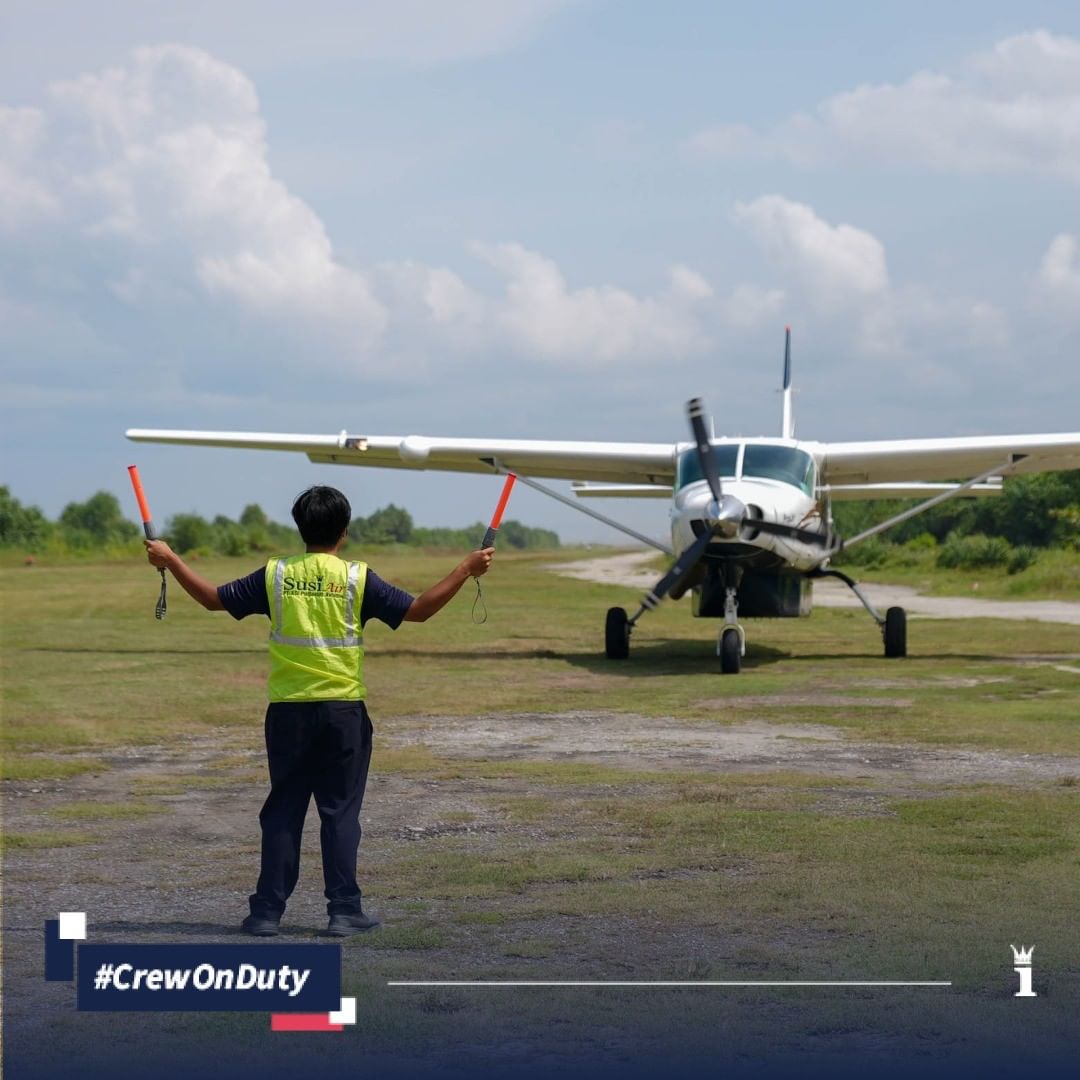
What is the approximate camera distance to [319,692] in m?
5.66

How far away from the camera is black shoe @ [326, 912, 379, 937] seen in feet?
18.3

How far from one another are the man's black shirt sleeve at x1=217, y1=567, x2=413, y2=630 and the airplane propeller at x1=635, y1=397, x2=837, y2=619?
11450mm

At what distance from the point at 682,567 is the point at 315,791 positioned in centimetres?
1189

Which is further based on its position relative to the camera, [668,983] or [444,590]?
[444,590]

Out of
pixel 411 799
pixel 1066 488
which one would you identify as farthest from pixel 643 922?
pixel 1066 488

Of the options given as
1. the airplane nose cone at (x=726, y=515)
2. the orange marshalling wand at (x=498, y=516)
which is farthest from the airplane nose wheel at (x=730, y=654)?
the orange marshalling wand at (x=498, y=516)

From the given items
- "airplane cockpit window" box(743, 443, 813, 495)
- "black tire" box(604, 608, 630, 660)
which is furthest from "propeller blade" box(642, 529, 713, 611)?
"black tire" box(604, 608, 630, 660)

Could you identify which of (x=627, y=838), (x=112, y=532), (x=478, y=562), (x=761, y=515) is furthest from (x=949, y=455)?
(x=112, y=532)

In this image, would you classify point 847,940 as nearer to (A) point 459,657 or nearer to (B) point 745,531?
(B) point 745,531

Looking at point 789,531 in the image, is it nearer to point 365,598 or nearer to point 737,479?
point 737,479

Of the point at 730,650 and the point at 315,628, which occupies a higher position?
the point at 315,628

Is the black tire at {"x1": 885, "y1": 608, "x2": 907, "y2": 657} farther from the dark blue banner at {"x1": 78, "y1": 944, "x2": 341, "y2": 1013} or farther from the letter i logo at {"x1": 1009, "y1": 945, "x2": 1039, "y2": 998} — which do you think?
the dark blue banner at {"x1": 78, "y1": 944, "x2": 341, "y2": 1013}

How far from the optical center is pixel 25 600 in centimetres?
3403

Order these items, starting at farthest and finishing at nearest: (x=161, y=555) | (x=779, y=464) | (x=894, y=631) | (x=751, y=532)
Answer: (x=894, y=631) < (x=779, y=464) < (x=751, y=532) < (x=161, y=555)
